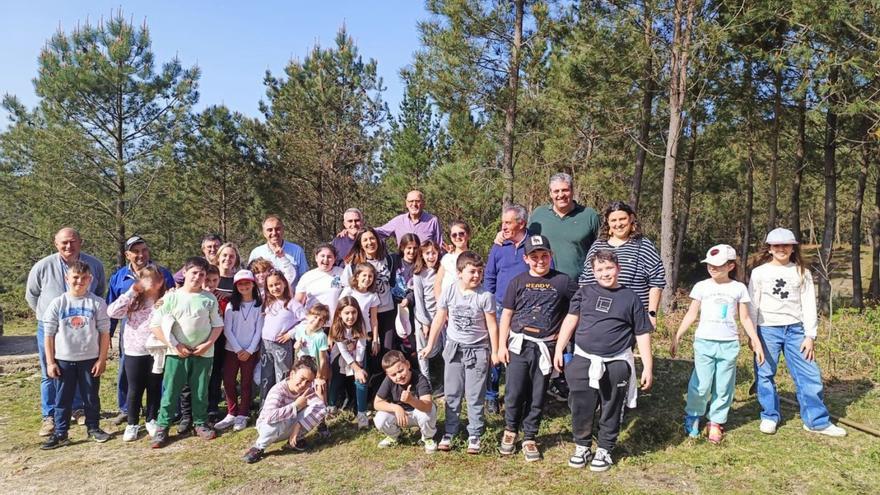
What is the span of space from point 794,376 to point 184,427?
4909 millimetres

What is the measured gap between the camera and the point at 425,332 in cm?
483

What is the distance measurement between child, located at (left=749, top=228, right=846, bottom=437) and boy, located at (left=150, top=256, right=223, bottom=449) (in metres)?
4.30

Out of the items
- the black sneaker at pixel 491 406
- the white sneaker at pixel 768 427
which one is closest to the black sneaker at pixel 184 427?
the black sneaker at pixel 491 406

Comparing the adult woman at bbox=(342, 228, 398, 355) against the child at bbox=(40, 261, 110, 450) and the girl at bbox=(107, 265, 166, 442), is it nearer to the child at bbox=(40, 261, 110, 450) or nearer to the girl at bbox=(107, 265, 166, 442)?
the girl at bbox=(107, 265, 166, 442)

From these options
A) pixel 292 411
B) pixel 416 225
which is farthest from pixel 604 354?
pixel 416 225

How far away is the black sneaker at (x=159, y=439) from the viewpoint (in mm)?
4195

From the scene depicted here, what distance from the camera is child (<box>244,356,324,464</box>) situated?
3.97m

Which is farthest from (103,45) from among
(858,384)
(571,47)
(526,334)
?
(858,384)

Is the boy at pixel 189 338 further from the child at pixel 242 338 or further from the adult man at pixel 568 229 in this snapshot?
the adult man at pixel 568 229

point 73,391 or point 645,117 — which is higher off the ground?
point 645,117

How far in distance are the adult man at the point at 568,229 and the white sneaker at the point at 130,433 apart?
3605 mm

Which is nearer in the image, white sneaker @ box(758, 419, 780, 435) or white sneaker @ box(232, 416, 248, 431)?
white sneaker @ box(758, 419, 780, 435)

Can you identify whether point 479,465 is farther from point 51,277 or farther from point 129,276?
point 51,277

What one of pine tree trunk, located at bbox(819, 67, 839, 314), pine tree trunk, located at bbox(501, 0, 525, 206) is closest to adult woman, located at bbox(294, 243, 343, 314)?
pine tree trunk, located at bbox(501, 0, 525, 206)
